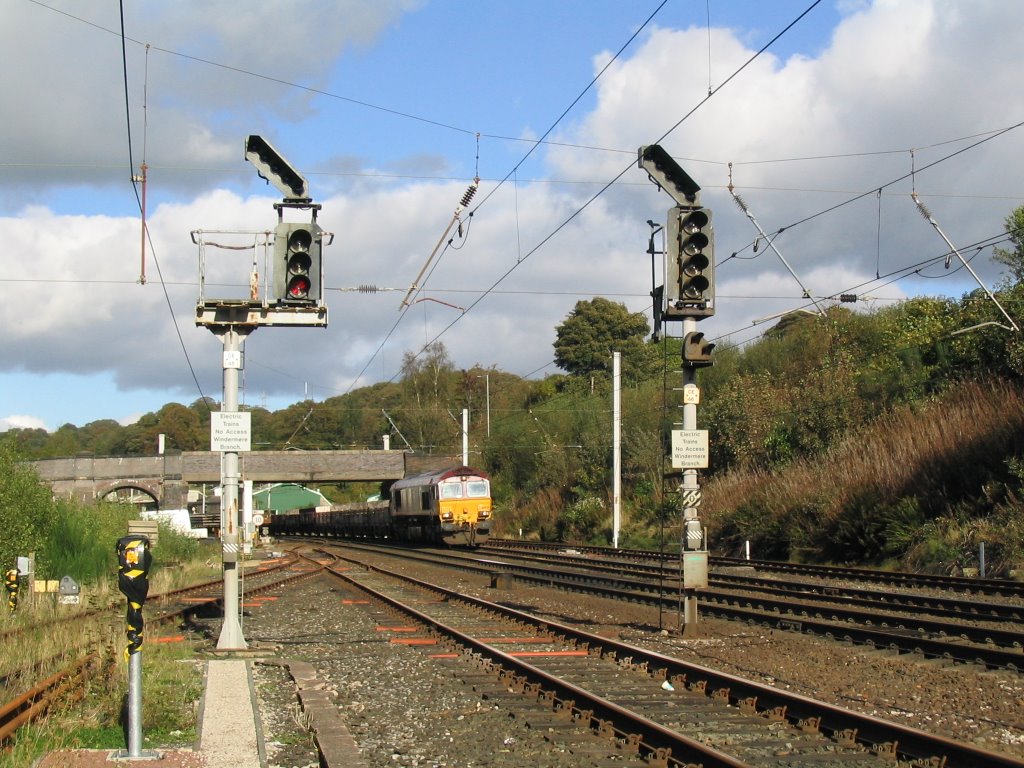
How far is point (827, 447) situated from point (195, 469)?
4567 centimetres

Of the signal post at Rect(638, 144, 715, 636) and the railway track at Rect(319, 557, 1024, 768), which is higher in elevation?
the signal post at Rect(638, 144, 715, 636)

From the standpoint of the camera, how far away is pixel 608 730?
27.6ft

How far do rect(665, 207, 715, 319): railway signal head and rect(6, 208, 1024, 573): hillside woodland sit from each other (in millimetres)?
1755

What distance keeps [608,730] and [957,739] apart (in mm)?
2550

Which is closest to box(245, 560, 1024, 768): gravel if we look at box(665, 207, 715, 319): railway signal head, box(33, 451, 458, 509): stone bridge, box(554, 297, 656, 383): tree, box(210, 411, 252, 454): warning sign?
box(210, 411, 252, 454): warning sign

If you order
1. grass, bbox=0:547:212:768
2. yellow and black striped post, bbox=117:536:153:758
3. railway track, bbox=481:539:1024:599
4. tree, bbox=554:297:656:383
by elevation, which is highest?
tree, bbox=554:297:656:383

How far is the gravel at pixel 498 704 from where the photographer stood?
8.12 metres

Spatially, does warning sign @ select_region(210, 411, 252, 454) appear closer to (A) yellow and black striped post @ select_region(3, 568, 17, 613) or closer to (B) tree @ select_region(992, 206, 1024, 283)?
(A) yellow and black striped post @ select_region(3, 568, 17, 613)

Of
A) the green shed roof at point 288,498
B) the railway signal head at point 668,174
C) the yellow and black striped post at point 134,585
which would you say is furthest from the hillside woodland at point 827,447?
the green shed roof at point 288,498

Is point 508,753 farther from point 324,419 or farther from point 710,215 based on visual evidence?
point 324,419

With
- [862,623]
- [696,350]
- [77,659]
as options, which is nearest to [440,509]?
[862,623]

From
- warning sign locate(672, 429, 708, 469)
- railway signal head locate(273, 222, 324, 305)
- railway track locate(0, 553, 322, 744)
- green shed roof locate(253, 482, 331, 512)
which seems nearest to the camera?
railway track locate(0, 553, 322, 744)

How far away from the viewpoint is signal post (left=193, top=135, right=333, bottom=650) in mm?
13488

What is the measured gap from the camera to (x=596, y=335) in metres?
91.2
